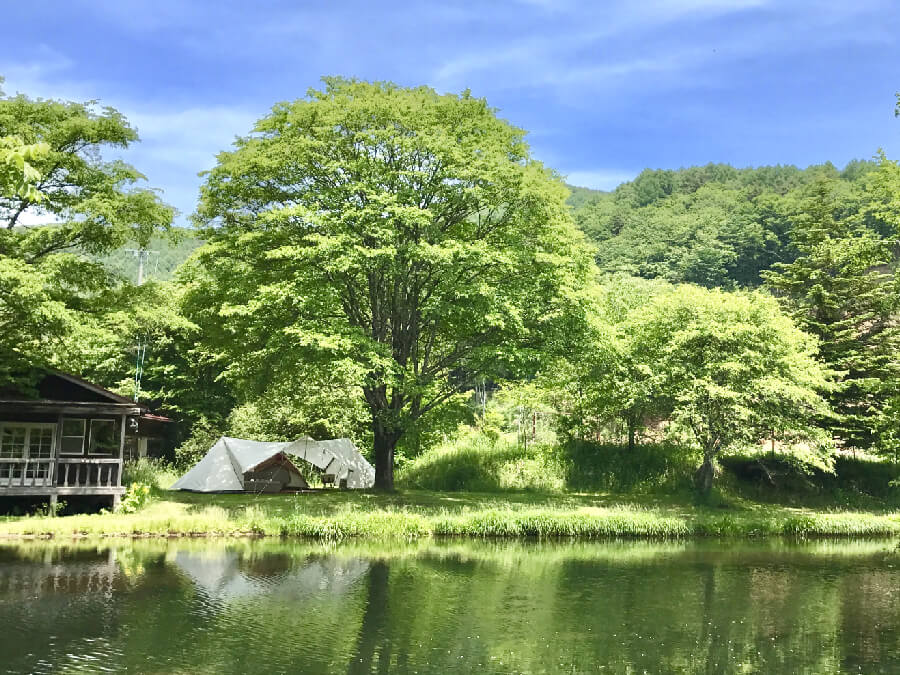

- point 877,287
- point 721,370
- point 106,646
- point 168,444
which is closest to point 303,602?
point 106,646

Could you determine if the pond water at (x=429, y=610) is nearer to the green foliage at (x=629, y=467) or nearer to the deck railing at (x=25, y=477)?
the deck railing at (x=25, y=477)

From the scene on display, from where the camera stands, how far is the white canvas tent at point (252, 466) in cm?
3108

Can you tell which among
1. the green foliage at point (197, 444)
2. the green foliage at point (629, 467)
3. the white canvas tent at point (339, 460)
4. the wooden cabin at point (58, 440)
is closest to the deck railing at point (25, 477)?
the wooden cabin at point (58, 440)

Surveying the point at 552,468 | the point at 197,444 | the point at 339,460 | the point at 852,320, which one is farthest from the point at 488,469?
the point at 852,320

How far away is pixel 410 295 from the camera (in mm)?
28625

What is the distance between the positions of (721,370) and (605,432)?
8653 mm

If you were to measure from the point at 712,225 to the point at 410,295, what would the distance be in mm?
77373

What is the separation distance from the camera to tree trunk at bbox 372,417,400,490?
30078 millimetres

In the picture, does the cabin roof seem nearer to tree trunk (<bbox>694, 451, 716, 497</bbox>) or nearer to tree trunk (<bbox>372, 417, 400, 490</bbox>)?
tree trunk (<bbox>372, 417, 400, 490</bbox>)

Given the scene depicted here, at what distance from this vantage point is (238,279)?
27172mm

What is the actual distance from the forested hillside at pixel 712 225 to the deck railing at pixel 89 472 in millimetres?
64852

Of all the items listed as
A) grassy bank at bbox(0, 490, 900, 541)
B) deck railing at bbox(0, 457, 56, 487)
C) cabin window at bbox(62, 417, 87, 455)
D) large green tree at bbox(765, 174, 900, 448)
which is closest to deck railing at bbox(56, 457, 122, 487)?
deck railing at bbox(0, 457, 56, 487)

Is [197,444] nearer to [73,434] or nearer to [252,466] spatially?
[252,466]

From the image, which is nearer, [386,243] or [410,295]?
[386,243]
